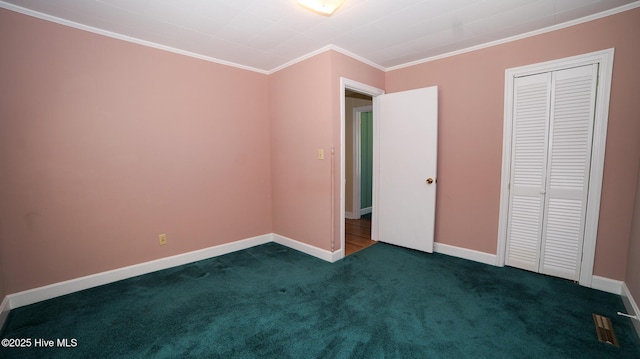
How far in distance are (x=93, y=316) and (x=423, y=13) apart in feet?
11.7

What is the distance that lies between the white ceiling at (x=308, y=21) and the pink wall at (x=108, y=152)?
0.27 meters

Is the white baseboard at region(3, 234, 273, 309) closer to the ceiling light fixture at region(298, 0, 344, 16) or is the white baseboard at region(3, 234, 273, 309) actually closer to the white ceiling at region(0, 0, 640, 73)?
the white ceiling at region(0, 0, 640, 73)

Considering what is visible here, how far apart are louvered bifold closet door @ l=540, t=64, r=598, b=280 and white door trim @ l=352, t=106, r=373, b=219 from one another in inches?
115

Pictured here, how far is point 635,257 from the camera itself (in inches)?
83.4

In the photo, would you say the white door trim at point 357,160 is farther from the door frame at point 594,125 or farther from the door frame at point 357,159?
the door frame at point 594,125

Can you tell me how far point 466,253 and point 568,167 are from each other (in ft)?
4.34

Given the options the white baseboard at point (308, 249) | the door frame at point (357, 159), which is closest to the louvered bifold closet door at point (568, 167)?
the white baseboard at point (308, 249)

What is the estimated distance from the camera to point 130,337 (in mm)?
1871

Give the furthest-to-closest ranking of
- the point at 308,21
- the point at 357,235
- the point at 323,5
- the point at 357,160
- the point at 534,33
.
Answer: the point at 357,160 → the point at 357,235 → the point at 534,33 → the point at 308,21 → the point at 323,5

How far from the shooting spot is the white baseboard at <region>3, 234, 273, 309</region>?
2275 mm

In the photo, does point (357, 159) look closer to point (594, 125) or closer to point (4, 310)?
point (594, 125)

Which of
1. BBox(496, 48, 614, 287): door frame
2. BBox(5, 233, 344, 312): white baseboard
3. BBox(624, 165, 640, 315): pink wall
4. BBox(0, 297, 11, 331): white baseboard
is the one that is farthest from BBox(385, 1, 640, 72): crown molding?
BBox(0, 297, 11, 331): white baseboard

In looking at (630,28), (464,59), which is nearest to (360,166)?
(464,59)

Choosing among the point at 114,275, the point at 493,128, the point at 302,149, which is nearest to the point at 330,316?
the point at 302,149
